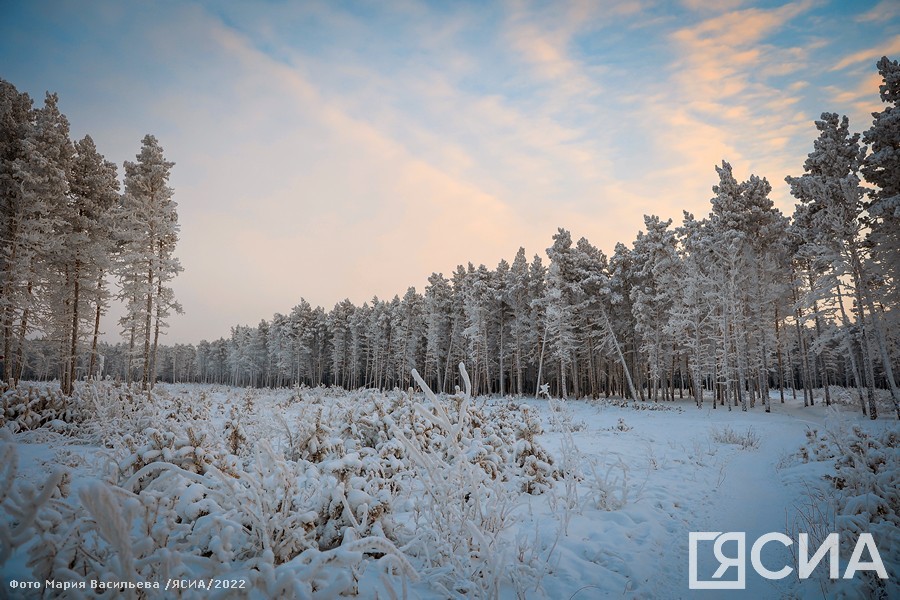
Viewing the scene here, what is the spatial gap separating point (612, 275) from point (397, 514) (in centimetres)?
3472

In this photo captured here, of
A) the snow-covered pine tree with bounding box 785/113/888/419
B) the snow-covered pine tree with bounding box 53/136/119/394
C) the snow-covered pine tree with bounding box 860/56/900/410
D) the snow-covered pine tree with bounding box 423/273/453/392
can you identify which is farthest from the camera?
the snow-covered pine tree with bounding box 423/273/453/392

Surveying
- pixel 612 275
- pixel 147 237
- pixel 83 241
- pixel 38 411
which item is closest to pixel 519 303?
pixel 612 275

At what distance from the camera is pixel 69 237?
1942cm

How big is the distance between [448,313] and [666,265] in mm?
25851

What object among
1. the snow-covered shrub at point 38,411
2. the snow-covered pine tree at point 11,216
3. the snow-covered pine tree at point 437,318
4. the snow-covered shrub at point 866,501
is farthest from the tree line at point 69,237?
the snow-covered pine tree at point 437,318

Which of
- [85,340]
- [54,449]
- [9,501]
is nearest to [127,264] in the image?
[85,340]

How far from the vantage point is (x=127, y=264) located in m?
21.8

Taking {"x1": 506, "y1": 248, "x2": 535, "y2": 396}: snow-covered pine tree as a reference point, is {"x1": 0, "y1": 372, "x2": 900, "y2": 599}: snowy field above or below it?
below

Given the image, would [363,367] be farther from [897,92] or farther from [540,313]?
[897,92]

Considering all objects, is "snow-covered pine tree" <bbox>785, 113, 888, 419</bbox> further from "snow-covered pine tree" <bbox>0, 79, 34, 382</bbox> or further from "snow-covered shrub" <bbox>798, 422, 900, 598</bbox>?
"snow-covered pine tree" <bbox>0, 79, 34, 382</bbox>

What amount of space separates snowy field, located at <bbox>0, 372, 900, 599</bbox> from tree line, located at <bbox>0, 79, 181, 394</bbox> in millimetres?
13632

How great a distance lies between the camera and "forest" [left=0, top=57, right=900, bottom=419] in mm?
→ 17703

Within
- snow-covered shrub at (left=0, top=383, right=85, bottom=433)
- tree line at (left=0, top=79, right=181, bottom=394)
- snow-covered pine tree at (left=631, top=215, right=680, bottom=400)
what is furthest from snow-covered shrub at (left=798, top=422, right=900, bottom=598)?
tree line at (left=0, top=79, right=181, bottom=394)

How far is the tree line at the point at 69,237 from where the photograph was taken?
1727 centimetres
